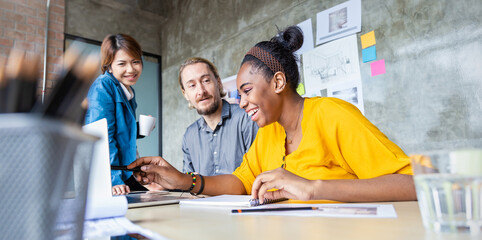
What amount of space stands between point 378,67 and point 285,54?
1.17m

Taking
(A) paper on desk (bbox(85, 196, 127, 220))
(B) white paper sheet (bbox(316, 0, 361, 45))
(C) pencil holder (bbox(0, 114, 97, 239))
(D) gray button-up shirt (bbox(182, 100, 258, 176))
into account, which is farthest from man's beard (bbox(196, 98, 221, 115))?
(C) pencil holder (bbox(0, 114, 97, 239))

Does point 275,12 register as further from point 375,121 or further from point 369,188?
point 369,188

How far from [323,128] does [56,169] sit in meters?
0.91

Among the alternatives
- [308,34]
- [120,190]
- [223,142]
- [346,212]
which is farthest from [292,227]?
[308,34]

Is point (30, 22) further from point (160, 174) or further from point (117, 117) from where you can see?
point (160, 174)

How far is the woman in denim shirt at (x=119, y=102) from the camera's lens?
5.08 ft

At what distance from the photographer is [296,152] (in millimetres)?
1064

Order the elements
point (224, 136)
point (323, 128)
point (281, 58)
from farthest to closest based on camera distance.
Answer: point (224, 136), point (281, 58), point (323, 128)

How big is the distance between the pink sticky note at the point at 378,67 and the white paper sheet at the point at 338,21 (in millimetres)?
269

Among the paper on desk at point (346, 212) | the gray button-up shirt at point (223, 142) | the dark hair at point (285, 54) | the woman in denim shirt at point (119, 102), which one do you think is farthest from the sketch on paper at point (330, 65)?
the paper on desk at point (346, 212)

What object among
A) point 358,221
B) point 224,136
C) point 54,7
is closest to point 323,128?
point 358,221

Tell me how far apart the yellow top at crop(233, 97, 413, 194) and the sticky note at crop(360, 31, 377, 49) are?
1.25 m

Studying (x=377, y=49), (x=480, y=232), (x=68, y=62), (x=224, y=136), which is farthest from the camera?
(x=377, y=49)

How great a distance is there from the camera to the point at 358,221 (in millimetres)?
463
